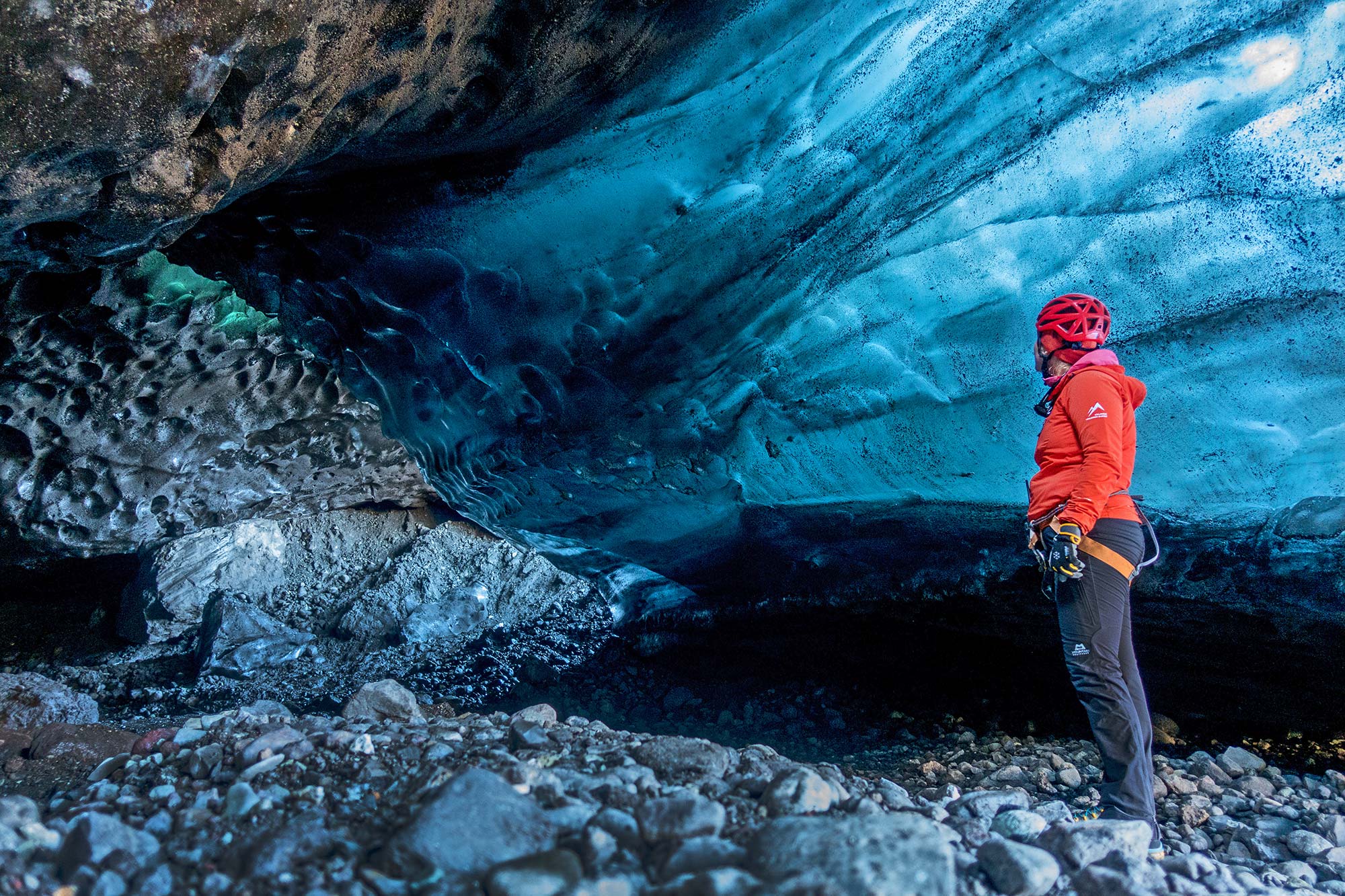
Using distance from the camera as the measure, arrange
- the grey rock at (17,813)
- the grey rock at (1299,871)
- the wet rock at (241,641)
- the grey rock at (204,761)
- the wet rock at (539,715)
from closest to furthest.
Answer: the grey rock at (17,813) < the grey rock at (204,761) < the grey rock at (1299,871) < the wet rock at (539,715) < the wet rock at (241,641)

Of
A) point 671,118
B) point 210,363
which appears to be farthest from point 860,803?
point 210,363

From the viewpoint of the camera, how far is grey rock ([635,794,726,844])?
1.43 metres

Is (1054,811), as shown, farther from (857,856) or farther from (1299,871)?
(857,856)

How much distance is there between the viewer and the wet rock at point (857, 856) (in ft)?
4.10

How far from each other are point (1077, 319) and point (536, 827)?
1912 mm

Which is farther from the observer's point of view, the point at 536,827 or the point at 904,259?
the point at 904,259

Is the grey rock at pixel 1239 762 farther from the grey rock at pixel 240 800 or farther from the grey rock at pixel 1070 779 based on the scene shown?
the grey rock at pixel 240 800

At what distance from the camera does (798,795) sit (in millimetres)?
1562

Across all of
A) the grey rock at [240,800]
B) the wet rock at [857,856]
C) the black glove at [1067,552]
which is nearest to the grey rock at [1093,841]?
the wet rock at [857,856]

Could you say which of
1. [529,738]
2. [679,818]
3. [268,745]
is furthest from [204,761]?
[679,818]

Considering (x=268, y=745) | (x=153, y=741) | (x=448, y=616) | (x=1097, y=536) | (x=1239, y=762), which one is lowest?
(x=153, y=741)

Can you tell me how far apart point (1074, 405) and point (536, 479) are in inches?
88.1

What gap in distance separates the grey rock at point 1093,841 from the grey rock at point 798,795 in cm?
50

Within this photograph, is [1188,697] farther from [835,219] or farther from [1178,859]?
[835,219]
